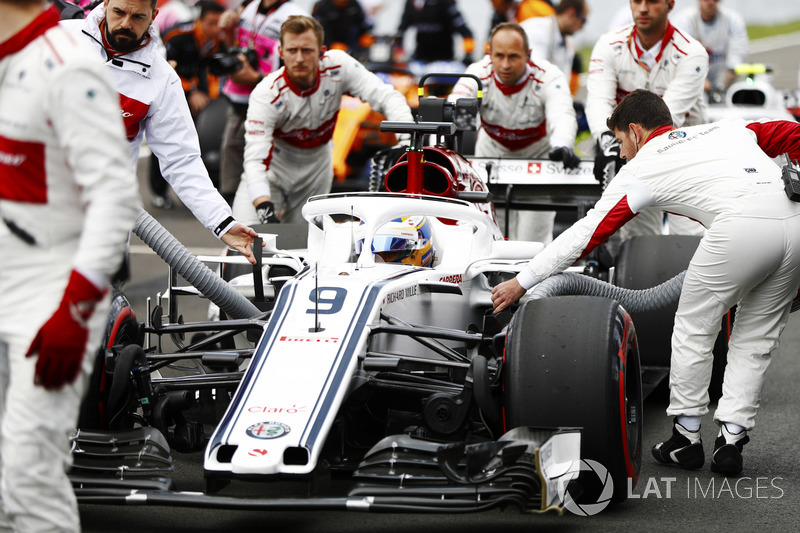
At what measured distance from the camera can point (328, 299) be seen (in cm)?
504

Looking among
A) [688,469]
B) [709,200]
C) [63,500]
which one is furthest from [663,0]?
[63,500]

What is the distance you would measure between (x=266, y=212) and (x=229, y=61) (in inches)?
101

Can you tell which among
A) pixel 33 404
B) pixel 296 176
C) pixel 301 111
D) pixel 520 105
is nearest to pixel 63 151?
pixel 33 404

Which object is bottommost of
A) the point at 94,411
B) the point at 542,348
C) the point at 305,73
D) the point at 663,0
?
the point at 94,411

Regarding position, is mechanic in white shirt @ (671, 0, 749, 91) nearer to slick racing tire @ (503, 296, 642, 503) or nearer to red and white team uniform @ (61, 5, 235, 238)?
red and white team uniform @ (61, 5, 235, 238)

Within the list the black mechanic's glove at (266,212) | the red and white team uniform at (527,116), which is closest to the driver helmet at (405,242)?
the black mechanic's glove at (266,212)

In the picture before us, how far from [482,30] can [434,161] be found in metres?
18.1

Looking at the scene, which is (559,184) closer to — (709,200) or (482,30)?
(709,200)

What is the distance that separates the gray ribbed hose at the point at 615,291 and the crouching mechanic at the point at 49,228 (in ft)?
7.82

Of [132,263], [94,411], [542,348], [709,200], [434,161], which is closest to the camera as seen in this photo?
[542,348]

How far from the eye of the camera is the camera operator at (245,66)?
1020cm

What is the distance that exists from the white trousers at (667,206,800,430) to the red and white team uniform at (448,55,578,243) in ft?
10.3

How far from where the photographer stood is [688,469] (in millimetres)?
5621

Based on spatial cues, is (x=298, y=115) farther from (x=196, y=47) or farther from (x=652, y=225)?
(x=196, y=47)
